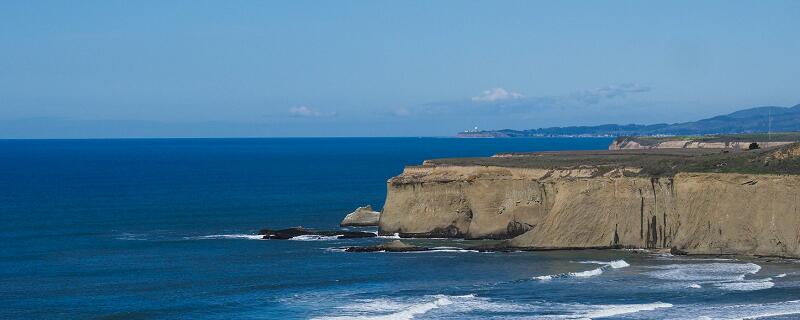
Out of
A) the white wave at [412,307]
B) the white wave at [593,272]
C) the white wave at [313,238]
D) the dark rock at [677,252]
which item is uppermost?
the dark rock at [677,252]

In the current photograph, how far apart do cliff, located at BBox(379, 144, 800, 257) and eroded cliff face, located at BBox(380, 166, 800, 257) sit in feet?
0.16

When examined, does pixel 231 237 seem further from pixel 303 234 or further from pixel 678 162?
pixel 678 162

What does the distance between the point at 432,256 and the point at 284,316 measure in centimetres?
1784

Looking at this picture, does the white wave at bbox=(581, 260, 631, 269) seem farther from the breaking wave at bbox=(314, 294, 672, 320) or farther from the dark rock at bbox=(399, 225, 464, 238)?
the dark rock at bbox=(399, 225, 464, 238)

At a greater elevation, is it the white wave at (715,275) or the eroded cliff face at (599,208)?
the eroded cliff face at (599,208)

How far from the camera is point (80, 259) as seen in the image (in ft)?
192

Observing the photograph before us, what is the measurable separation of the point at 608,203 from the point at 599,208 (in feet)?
1.63

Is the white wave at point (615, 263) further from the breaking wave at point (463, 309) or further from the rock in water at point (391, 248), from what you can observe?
the breaking wave at point (463, 309)

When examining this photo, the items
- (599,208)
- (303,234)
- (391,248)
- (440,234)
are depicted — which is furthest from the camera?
(440,234)

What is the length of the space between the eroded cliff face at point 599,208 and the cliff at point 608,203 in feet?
0.16

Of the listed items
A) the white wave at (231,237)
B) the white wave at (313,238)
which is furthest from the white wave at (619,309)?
the white wave at (231,237)

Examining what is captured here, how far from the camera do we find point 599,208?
62094 millimetres

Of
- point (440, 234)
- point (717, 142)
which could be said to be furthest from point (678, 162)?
point (717, 142)

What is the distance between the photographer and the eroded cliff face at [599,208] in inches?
2225
